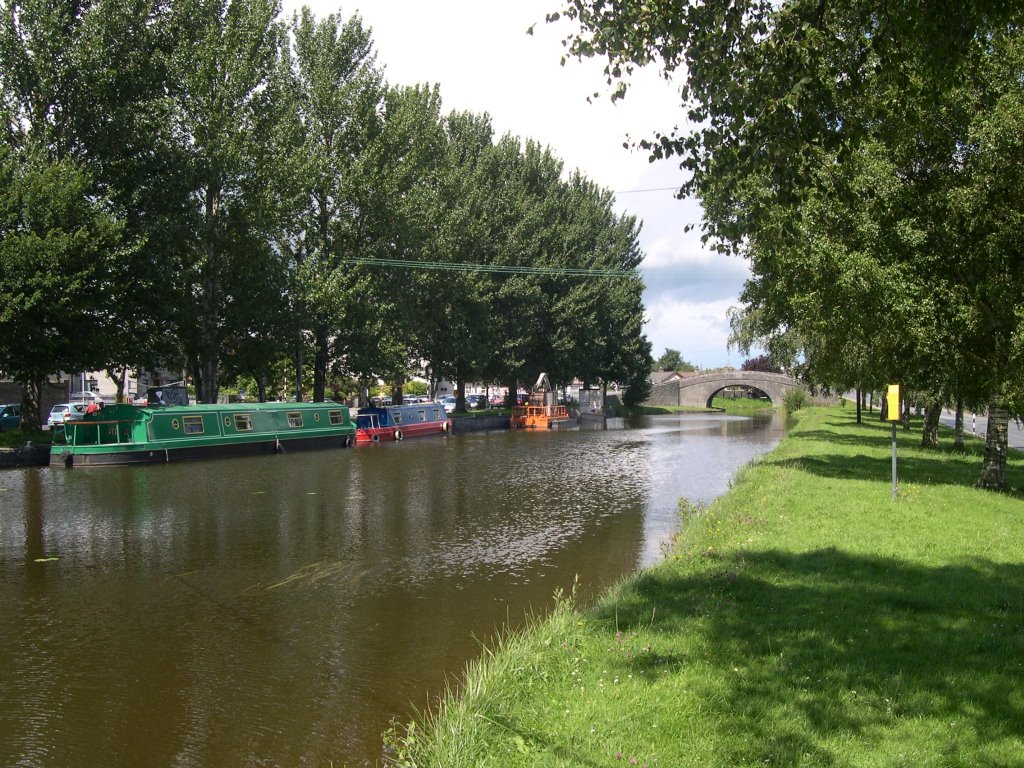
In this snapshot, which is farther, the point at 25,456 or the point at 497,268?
the point at 497,268

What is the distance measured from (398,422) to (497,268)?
47.4 ft

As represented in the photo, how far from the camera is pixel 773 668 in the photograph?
611 centimetres

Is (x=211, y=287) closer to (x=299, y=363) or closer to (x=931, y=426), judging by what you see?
(x=299, y=363)

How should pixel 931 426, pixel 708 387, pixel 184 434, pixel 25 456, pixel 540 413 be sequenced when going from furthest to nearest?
pixel 708 387
pixel 540 413
pixel 184 434
pixel 25 456
pixel 931 426

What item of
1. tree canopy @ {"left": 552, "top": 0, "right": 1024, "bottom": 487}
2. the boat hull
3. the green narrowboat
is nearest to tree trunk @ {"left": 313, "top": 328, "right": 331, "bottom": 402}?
the green narrowboat

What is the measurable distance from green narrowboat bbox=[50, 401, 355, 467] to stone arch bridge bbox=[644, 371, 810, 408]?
6703 cm

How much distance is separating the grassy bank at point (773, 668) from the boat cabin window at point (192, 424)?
2508 centimetres

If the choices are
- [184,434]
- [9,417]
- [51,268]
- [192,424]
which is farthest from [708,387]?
[51,268]

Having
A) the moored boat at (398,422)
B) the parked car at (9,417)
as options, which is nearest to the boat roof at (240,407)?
the moored boat at (398,422)

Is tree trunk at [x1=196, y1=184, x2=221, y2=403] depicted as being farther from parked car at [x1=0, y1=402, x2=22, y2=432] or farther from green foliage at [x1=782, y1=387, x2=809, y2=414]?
green foliage at [x1=782, y1=387, x2=809, y2=414]

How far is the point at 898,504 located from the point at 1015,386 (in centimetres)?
351

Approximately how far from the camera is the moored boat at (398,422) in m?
42.5

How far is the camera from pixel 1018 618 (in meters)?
7.28

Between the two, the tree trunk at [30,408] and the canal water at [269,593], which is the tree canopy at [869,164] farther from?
the tree trunk at [30,408]
